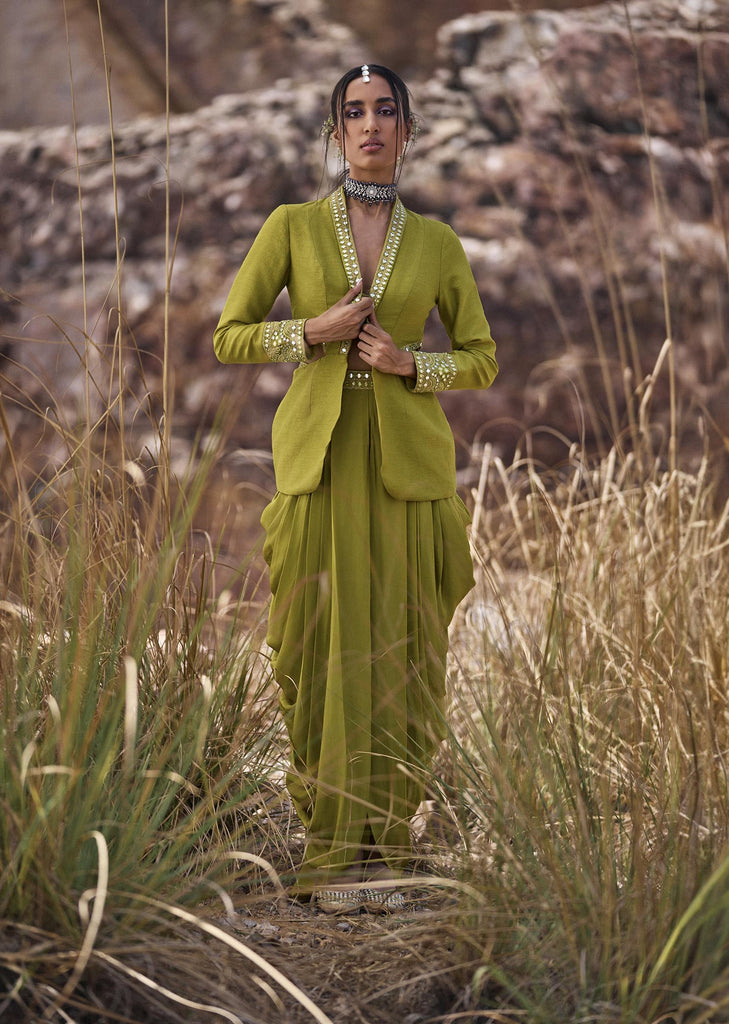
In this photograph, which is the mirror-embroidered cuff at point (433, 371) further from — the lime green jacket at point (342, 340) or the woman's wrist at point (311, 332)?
the woman's wrist at point (311, 332)

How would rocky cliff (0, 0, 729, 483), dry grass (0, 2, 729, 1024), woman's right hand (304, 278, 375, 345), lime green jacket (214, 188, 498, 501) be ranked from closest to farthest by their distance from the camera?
dry grass (0, 2, 729, 1024) < woman's right hand (304, 278, 375, 345) < lime green jacket (214, 188, 498, 501) < rocky cliff (0, 0, 729, 483)

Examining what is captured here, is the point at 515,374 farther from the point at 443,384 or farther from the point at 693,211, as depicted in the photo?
the point at 443,384

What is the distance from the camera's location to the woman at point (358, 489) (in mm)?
2086

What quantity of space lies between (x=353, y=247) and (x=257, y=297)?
210mm

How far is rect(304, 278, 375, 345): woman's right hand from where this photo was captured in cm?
199

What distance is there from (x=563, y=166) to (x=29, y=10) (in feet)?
9.13

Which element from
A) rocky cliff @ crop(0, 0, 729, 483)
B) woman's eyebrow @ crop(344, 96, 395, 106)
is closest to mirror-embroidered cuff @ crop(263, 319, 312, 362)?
woman's eyebrow @ crop(344, 96, 395, 106)

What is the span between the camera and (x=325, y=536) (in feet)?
7.04

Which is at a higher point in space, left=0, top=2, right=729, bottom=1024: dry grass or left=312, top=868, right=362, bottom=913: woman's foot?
left=0, top=2, right=729, bottom=1024: dry grass

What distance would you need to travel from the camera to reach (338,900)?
2.05m

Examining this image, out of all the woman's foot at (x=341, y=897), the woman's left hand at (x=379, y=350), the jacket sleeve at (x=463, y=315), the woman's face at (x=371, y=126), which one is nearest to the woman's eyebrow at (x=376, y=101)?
the woman's face at (x=371, y=126)

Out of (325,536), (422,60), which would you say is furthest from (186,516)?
(422,60)

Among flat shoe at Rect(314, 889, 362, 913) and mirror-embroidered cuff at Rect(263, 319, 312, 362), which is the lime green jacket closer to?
mirror-embroidered cuff at Rect(263, 319, 312, 362)

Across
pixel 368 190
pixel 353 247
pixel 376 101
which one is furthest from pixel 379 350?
pixel 376 101
